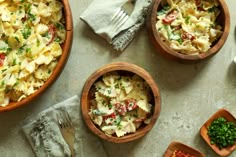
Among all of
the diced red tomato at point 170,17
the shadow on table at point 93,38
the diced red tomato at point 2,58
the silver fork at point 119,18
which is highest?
the diced red tomato at point 170,17

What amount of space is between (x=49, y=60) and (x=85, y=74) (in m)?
0.25

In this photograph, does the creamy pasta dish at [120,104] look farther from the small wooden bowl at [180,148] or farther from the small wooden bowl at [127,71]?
the small wooden bowl at [180,148]

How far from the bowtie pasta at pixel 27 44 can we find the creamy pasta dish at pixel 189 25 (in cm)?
45

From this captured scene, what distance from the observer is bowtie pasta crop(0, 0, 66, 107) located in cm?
198

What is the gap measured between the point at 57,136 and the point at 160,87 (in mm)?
527

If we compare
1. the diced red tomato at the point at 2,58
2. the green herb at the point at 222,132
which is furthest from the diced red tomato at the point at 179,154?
the diced red tomato at the point at 2,58

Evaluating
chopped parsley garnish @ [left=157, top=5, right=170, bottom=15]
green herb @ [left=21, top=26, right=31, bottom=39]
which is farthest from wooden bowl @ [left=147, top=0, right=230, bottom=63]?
green herb @ [left=21, top=26, right=31, bottom=39]

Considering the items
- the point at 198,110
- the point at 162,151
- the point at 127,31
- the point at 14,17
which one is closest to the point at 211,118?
the point at 198,110

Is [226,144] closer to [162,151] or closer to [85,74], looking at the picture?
[162,151]

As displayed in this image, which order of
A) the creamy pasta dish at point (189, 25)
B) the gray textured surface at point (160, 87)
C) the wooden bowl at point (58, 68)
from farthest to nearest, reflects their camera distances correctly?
the gray textured surface at point (160, 87) → the creamy pasta dish at point (189, 25) → the wooden bowl at point (58, 68)

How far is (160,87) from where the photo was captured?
2195 millimetres

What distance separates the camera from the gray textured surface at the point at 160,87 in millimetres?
2180

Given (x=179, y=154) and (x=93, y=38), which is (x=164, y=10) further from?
(x=179, y=154)

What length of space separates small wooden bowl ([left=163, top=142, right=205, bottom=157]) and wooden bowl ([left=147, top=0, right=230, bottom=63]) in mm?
393
